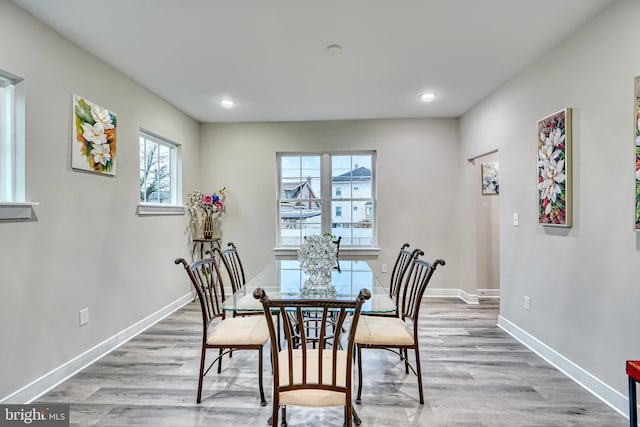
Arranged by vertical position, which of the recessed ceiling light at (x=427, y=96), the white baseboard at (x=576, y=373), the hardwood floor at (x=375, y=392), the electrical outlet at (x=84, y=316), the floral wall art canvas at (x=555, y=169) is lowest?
the hardwood floor at (x=375, y=392)

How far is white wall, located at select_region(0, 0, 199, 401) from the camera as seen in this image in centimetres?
205

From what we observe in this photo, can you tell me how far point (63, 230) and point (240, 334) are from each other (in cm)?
157

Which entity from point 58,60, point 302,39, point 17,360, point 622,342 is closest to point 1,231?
point 17,360

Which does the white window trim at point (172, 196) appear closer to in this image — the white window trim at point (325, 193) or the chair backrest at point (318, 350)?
the white window trim at point (325, 193)

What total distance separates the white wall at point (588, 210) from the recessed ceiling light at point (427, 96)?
2.56 ft

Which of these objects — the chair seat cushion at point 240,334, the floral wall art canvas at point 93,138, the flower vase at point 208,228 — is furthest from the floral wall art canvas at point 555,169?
the flower vase at point 208,228

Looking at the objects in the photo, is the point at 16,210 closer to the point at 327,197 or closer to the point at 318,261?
the point at 318,261

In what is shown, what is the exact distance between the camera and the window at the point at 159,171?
363 centimetres

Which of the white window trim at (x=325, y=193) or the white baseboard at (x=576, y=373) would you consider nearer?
the white baseboard at (x=576, y=373)

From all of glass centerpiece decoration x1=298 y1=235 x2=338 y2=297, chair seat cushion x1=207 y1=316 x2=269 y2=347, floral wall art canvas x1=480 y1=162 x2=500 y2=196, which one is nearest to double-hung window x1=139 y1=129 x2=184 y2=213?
chair seat cushion x1=207 y1=316 x2=269 y2=347

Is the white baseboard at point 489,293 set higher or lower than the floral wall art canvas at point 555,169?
lower

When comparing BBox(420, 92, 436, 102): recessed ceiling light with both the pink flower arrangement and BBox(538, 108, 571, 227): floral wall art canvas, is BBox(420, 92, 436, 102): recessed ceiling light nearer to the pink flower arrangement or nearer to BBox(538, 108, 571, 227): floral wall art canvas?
BBox(538, 108, 571, 227): floral wall art canvas

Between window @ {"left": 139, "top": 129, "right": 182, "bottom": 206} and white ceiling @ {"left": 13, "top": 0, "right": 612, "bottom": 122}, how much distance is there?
1.87 feet

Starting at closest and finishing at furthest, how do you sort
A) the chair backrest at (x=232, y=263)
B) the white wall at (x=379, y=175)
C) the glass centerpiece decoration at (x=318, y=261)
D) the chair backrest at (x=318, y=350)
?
1. the chair backrest at (x=318, y=350)
2. the glass centerpiece decoration at (x=318, y=261)
3. the chair backrest at (x=232, y=263)
4. the white wall at (x=379, y=175)
